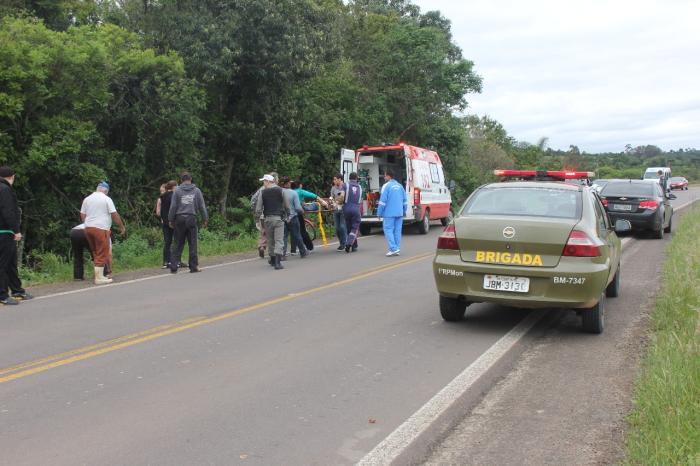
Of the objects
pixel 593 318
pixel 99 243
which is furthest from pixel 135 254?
pixel 593 318

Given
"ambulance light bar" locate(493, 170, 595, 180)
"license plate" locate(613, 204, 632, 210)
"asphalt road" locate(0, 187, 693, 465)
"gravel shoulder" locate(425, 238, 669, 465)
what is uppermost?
"ambulance light bar" locate(493, 170, 595, 180)

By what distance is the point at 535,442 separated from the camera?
434 centimetres


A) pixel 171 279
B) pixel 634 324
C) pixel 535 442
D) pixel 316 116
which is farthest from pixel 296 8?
pixel 535 442

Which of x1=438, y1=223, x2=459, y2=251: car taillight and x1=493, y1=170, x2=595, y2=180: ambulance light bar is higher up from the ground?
x1=493, y1=170, x2=595, y2=180: ambulance light bar

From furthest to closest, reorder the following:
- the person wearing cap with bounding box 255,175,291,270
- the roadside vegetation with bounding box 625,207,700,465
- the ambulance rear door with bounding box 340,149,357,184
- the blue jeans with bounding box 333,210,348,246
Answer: the ambulance rear door with bounding box 340,149,357,184, the blue jeans with bounding box 333,210,348,246, the person wearing cap with bounding box 255,175,291,270, the roadside vegetation with bounding box 625,207,700,465

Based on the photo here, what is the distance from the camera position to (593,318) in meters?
7.12

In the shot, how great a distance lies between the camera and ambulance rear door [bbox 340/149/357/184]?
19.2 meters

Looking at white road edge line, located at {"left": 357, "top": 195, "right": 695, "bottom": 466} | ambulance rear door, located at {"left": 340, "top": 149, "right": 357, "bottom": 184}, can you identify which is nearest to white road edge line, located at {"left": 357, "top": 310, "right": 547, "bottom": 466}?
white road edge line, located at {"left": 357, "top": 195, "right": 695, "bottom": 466}

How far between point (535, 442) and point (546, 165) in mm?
60742

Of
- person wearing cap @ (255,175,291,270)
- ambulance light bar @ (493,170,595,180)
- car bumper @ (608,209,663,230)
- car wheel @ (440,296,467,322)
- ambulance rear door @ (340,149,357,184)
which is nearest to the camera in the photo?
car wheel @ (440,296,467,322)

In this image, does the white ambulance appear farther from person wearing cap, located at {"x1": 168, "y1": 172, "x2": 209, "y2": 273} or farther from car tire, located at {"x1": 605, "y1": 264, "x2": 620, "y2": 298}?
car tire, located at {"x1": 605, "y1": 264, "x2": 620, "y2": 298}

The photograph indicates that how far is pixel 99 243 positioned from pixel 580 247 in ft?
26.1

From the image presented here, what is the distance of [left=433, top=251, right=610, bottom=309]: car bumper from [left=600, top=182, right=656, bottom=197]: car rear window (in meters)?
12.1

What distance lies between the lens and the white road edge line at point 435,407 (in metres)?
4.15
